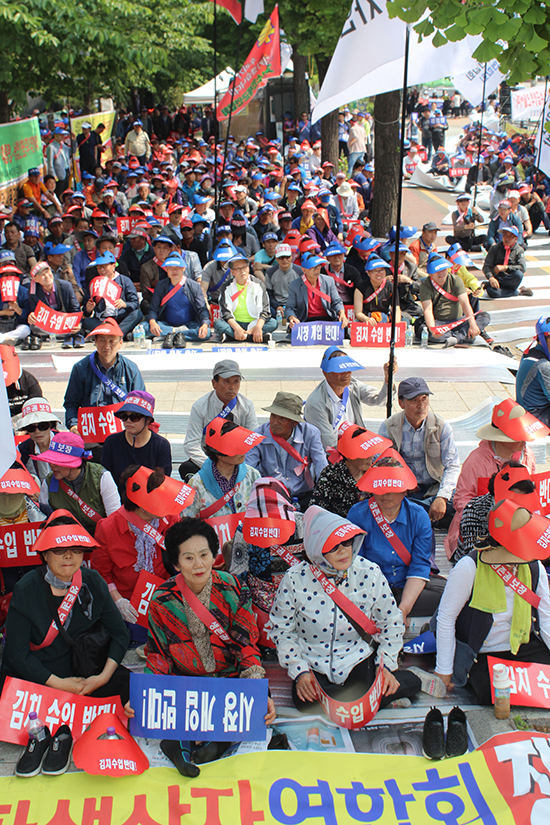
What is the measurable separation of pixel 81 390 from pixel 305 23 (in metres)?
16.4

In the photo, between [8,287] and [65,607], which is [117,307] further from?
[65,607]

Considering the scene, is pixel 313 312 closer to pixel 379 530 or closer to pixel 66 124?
pixel 379 530

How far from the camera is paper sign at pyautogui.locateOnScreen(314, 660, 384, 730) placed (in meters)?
4.29

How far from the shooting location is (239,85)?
1423 centimetres

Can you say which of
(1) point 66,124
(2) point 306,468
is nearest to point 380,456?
(2) point 306,468

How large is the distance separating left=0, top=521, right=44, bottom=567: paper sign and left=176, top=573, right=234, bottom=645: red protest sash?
143cm

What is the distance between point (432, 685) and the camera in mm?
4586

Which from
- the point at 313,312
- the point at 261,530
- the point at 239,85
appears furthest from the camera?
the point at 239,85

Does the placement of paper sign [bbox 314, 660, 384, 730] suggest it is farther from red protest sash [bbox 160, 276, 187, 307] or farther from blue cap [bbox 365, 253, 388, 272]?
red protest sash [bbox 160, 276, 187, 307]

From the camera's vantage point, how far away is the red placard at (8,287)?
35.9 ft

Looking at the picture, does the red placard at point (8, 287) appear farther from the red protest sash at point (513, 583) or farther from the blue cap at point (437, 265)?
the red protest sash at point (513, 583)

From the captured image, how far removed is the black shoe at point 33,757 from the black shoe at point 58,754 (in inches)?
1.6

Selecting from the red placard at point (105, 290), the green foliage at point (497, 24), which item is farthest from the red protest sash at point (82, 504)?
the red placard at point (105, 290)

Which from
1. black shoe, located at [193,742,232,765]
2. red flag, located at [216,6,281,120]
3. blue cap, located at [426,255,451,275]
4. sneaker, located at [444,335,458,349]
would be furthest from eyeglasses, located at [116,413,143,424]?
red flag, located at [216,6,281,120]
